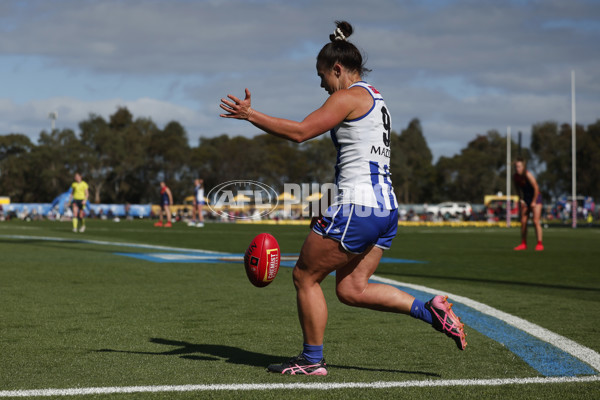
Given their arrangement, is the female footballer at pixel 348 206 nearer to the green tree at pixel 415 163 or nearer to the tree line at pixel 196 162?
the tree line at pixel 196 162

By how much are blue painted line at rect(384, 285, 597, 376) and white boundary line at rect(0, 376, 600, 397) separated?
0.28m

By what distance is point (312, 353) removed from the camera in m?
4.67

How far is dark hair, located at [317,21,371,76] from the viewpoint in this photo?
477 cm

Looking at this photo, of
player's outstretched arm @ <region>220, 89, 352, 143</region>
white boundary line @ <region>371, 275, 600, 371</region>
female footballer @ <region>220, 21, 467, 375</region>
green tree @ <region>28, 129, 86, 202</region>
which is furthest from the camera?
green tree @ <region>28, 129, 86, 202</region>

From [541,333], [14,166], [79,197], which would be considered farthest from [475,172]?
[541,333]

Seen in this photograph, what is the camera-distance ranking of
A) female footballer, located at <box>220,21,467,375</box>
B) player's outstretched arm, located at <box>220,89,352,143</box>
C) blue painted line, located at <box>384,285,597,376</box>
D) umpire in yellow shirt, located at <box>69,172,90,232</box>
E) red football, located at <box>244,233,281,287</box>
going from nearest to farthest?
player's outstretched arm, located at <box>220,89,352,143</box>, female footballer, located at <box>220,21,467,375</box>, blue painted line, located at <box>384,285,597,376</box>, red football, located at <box>244,233,281,287</box>, umpire in yellow shirt, located at <box>69,172,90,232</box>

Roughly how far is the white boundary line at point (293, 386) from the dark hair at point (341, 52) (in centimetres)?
205

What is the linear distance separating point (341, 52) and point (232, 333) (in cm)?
268

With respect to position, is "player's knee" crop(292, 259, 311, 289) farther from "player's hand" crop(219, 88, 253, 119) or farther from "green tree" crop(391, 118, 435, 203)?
"green tree" crop(391, 118, 435, 203)

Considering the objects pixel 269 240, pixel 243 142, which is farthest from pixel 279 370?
pixel 243 142

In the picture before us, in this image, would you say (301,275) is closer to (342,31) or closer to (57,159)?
(342,31)

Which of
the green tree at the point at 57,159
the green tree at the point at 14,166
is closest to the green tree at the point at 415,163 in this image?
the green tree at the point at 57,159

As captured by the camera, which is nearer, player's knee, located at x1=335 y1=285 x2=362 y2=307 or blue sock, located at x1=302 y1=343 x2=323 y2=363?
blue sock, located at x1=302 y1=343 x2=323 y2=363

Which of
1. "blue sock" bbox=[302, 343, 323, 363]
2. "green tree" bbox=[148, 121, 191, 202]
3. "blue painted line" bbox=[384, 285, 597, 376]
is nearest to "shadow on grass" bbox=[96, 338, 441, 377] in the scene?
Answer: "blue sock" bbox=[302, 343, 323, 363]
